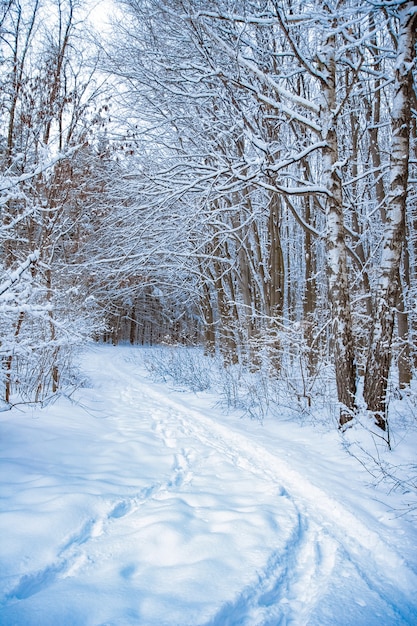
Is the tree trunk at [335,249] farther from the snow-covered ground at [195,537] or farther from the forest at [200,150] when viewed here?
the snow-covered ground at [195,537]

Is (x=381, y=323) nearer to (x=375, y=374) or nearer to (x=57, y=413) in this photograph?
(x=375, y=374)

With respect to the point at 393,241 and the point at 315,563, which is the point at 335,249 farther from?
the point at 315,563

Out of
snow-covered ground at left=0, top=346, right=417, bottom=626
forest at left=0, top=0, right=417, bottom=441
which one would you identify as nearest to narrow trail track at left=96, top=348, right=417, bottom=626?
snow-covered ground at left=0, top=346, right=417, bottom=626

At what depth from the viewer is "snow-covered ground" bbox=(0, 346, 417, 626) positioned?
1593 mm

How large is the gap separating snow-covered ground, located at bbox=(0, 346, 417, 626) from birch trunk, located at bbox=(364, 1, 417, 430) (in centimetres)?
81

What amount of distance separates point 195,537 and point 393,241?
4.04 metres

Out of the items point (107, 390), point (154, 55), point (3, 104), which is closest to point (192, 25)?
point (154, 55)

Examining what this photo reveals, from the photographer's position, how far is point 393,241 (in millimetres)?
4285

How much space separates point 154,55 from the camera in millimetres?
6820

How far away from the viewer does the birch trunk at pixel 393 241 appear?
4.20 m

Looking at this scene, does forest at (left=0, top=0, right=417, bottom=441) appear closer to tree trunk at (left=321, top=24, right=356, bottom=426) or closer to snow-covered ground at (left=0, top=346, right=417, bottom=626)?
tree trunk at (left=321, top=24, right=356, bottom=426)

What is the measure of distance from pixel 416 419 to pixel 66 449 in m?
4.55

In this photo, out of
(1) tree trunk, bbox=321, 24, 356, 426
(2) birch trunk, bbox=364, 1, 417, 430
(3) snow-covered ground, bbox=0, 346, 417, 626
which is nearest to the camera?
(3) snow-covered ground, bbox=0, 346, 417, 626

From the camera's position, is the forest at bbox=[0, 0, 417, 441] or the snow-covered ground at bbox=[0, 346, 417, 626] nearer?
the snow-covered ground at bbox=[0, 346, 417, 626]
